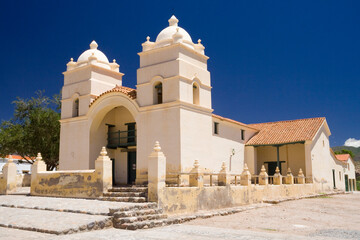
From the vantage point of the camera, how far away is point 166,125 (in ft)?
58.3

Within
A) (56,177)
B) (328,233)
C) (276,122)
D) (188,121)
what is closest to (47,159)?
(56,177)

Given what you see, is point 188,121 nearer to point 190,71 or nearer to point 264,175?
point 190,71

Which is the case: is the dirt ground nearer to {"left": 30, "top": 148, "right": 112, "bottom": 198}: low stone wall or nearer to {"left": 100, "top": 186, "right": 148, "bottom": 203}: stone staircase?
{"left": 100, "top": 186, "right": 148, "bottom": 203}: stone staircase

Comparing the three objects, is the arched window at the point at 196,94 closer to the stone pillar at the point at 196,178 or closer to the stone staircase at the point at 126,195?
the stone pillar at the point at 196,178

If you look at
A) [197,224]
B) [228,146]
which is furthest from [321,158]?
[197,224]

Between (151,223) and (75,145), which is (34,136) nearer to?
(75,145)

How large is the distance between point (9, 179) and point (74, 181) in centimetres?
575

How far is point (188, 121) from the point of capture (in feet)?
58.7

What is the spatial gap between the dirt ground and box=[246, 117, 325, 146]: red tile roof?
7.89 metres

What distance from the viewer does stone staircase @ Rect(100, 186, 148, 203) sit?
13.5m

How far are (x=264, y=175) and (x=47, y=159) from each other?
59.9ft

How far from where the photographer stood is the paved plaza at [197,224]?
381 inches

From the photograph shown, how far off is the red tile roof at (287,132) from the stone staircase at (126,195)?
516 inches

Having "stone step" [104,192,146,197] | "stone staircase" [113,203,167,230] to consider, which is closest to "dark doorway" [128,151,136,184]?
"stone step" [104,192,146,197]
